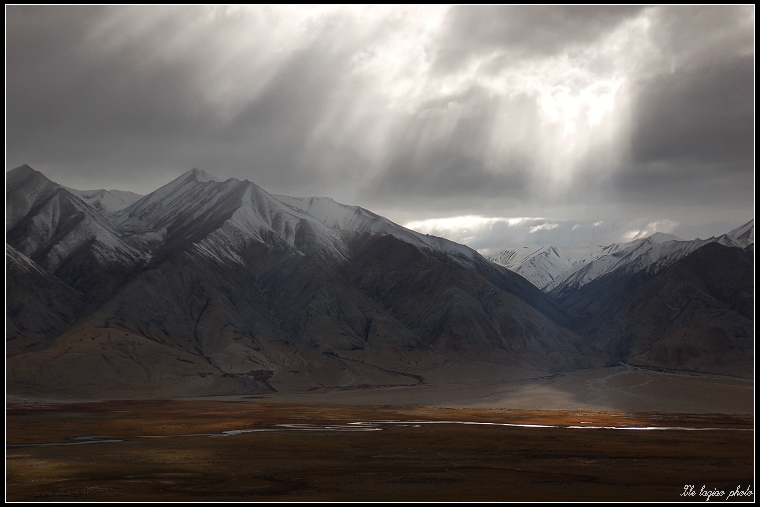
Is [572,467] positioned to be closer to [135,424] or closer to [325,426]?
[325,426]

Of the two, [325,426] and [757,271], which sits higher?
[757,271]

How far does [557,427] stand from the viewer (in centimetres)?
9306

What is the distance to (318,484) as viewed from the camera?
178 feet

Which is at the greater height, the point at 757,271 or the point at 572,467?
the point at 757,271

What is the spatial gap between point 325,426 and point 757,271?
58.3 m

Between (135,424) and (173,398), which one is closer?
(135,424)

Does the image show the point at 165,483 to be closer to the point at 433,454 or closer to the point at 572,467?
the point at 433,454

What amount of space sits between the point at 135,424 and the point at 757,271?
239 ft

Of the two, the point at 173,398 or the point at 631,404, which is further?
the point at 173,398

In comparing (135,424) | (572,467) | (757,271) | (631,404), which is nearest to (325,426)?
(135,424)

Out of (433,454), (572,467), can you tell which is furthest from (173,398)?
(572,467)

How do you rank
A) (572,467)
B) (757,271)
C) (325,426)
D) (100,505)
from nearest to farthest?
(757,271) < (100,505) < (572,467) < (325,426)

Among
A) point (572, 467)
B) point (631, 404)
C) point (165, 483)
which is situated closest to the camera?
point (165, 483)

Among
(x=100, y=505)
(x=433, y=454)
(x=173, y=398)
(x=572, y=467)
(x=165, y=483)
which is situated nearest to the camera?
(x=100, y=505)
